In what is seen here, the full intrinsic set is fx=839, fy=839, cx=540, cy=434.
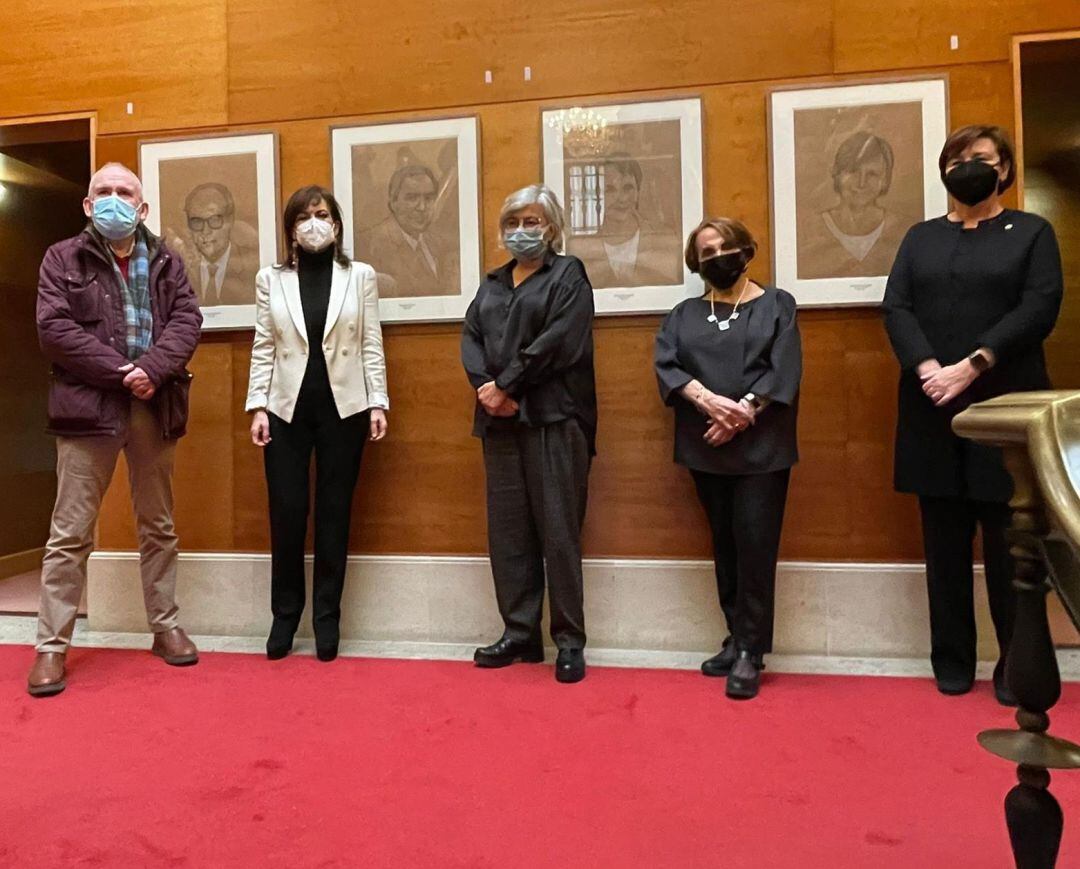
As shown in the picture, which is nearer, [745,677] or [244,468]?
[745,677]

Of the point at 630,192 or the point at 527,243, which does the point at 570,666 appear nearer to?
the point at 527,243

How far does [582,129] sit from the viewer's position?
3.44 m


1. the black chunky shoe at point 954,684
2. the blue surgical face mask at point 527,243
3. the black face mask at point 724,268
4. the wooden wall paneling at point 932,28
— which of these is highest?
the wooden wall paneling at point 932,28

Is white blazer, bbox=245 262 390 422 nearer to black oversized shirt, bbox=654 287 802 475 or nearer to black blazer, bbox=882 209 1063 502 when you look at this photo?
black oversized shirt, bbox=654 287 802 475

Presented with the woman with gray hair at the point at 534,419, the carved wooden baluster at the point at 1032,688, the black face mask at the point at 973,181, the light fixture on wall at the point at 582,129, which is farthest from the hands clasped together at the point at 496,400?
the carved wooden baluster at the point at 1032,688

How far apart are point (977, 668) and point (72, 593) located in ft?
10.8

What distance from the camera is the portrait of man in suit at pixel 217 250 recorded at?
374cm

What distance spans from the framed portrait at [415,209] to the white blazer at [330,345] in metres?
0.20

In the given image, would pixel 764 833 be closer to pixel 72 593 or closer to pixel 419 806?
pixel 419 806

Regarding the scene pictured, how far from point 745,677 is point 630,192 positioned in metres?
1.93

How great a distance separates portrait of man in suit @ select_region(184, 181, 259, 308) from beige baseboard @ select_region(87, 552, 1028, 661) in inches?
46.1

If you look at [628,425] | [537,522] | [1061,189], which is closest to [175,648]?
[537,522]

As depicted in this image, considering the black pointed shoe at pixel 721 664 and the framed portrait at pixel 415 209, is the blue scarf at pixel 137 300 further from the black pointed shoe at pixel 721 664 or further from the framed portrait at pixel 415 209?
the black pointed shoe at pixel 721 664

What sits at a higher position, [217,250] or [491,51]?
[491,51]
